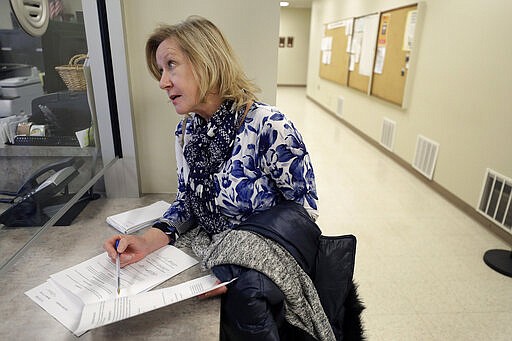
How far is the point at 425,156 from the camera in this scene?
3.88 m

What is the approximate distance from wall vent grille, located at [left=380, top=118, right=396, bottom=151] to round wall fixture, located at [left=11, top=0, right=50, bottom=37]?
4349 mm

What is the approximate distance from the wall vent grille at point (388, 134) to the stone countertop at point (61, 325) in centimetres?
427

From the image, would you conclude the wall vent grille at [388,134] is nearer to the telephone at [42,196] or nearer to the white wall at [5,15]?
the telephone at [42,196]

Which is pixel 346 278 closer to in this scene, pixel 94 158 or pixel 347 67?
pixel 94 158

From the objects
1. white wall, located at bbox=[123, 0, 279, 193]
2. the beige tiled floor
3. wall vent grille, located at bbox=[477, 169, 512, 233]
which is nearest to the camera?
white wall, located at bbox=[123, 0, 279, 193]

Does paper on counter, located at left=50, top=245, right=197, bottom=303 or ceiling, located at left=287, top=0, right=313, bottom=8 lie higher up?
ceiling, located at left=287, top=0, right=313, bottom=8

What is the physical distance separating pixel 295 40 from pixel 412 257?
10.3 m

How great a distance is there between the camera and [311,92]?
9.66m

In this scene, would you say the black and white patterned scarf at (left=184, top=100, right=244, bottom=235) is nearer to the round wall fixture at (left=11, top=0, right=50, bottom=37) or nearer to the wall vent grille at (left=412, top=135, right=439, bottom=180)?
the round wall fixture at (left=11, top=0, right=50, bottom=37)

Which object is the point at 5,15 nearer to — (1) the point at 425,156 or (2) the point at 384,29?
(1) the point at 425,156

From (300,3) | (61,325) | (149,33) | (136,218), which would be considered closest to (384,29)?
(149,33)

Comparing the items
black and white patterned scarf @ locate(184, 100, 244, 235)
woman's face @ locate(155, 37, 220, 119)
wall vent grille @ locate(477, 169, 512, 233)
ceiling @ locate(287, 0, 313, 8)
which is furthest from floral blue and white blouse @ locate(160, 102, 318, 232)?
ceiling @ locate(287, 0, 313, 8)

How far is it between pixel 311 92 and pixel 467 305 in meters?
8.14

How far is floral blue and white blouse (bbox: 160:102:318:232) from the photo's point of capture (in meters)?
1.05
